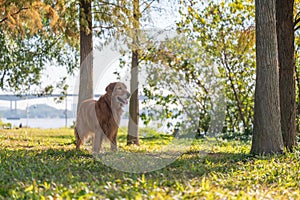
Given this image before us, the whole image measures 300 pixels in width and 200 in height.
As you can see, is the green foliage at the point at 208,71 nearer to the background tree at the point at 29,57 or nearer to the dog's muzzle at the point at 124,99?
the background tree at the point at 29,57

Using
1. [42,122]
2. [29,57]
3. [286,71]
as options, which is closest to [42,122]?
[42,122]

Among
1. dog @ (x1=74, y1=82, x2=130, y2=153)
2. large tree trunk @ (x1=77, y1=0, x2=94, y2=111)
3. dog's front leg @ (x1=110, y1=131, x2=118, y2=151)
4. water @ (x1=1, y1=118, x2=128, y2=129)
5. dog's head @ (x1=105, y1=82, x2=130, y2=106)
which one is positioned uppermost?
large tree trunk @ (x1=77, y1=0, x2=94, y2=111)

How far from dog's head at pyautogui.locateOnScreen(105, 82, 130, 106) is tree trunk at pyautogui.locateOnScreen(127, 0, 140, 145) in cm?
278

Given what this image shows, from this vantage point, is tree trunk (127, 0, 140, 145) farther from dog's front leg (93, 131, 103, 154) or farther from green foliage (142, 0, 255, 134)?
dog's front leg (93, 131, 103, 154)

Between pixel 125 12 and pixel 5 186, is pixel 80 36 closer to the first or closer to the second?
pixel 125 12

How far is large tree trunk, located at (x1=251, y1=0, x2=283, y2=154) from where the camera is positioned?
7.04 m

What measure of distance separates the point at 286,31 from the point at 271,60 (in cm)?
135

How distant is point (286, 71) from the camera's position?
26.4 feet

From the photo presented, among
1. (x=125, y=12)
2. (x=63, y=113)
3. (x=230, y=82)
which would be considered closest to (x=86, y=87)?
(x=125, y=12)

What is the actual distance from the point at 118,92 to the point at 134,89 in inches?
133

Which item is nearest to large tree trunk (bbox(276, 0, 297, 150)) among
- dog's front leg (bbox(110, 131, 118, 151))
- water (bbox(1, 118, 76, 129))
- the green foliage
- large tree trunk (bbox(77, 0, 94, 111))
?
dog's front leg (bbox(110, 131, 118, 151))

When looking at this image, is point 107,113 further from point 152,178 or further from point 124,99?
point 152,178

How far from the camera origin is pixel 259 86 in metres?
7.14

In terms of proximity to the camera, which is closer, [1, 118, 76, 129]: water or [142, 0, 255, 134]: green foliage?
[142, 0, 255, 134]: green foliage
